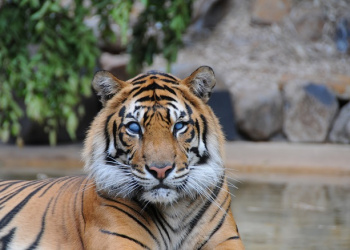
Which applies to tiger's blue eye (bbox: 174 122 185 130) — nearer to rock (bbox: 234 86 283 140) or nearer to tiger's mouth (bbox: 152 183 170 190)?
tiger's mouth (bbox: 152 183 170 190)

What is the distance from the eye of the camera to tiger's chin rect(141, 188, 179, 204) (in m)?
2.86

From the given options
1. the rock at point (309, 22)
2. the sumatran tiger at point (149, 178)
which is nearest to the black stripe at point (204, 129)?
the sumatran tiger at point (149, 178)

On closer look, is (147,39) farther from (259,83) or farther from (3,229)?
(3,229)

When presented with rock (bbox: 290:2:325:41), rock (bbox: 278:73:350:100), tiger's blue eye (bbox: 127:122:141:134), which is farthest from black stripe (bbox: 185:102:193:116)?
rock (bbox: 290:2:325:41)

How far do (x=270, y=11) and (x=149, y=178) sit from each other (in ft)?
30.7

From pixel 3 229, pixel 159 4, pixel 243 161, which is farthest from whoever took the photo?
pixel 243 161

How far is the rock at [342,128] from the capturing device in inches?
370

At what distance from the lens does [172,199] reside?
2.91 m

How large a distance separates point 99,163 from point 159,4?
11.5 ft

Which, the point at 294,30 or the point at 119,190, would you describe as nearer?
the point at 119,190

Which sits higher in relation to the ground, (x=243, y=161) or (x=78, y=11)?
(x=78, y=11)

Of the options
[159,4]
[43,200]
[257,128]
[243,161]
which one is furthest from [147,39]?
[43,200]

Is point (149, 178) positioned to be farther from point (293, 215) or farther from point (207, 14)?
point (207, 14)

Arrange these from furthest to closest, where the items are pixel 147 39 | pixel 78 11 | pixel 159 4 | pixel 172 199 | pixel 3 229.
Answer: pixel 147 39
pixel 159 4
pixel 78 11
pixel 3 229
pixel 172 199
